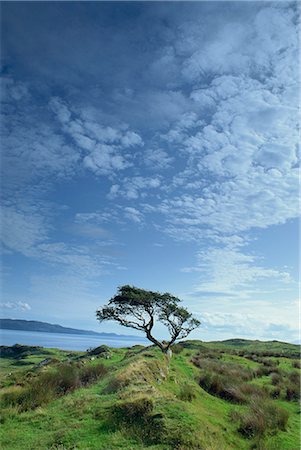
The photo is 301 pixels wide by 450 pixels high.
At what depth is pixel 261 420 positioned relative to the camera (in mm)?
17094

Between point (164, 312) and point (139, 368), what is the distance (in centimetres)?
2221

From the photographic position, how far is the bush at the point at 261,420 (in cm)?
1652

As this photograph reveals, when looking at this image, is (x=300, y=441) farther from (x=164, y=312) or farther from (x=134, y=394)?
(x=164, y=312)

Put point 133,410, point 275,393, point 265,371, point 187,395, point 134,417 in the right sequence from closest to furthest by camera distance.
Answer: point 134,417, point 133,410, point 187,395, point 275,393, point 265,371

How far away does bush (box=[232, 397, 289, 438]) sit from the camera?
650 inches

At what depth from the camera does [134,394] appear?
15344 mm

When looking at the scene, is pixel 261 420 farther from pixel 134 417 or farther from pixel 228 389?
pixel 228 389

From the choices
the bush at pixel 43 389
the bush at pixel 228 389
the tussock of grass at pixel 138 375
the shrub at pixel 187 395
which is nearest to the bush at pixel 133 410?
the tussock of grass at pixel 138 375

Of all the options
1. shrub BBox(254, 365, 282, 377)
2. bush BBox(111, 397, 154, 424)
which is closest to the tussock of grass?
bush BBox(111, 397, 154, 424)

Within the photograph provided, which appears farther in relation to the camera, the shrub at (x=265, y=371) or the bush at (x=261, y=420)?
the shrub at (x=265, y=371)

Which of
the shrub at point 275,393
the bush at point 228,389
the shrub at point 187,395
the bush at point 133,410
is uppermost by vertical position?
the bush at point 133,410

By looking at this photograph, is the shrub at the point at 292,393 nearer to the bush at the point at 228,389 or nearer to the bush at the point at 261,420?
the bush at the point at 228,389

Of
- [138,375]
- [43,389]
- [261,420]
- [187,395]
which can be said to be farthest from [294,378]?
[43,389]

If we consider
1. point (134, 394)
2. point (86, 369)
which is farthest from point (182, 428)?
point (86, 369)
